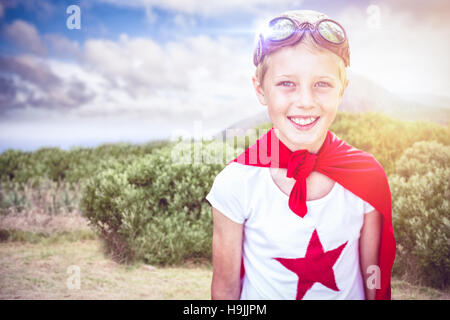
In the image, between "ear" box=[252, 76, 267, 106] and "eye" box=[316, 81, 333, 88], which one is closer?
"eye" box=[316, 81, 333, 88]

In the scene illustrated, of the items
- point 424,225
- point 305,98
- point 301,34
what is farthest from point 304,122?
point 424,225

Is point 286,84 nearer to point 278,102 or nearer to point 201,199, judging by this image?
point 278,102

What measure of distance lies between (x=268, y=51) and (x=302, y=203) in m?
0.77

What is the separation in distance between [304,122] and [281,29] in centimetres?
46

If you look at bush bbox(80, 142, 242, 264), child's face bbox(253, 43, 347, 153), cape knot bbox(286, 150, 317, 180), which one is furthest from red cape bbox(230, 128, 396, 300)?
bush bbox(80, 142, 242, 264)

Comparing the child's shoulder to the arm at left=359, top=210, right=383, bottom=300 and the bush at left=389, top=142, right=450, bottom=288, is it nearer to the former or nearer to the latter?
the arm at left=359, top=210, right=383, bottom=300

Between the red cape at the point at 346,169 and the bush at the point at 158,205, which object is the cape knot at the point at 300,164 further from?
the bush at the point at 158,205

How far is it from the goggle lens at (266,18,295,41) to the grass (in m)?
2.60

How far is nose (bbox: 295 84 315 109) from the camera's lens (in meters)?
1.71
